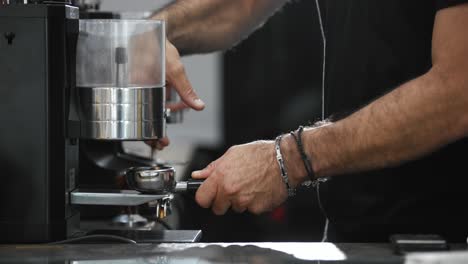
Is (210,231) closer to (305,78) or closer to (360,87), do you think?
(305,78)

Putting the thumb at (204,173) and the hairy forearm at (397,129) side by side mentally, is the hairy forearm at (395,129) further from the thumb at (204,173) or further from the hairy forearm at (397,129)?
the thumb at (204,173)

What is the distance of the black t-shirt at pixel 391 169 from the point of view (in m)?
1.95

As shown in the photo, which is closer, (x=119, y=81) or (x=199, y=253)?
(x=199, y=253)

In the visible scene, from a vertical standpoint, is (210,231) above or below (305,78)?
below

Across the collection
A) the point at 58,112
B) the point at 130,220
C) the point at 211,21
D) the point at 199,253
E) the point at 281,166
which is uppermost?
the point at 211,21

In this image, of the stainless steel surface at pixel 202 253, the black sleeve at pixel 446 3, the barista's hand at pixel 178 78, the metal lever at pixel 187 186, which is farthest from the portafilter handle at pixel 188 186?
the black sleeve at pixel 446 3

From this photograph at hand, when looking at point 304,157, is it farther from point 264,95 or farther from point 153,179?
point 264,95

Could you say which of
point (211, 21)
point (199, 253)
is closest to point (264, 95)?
point (211, 21)

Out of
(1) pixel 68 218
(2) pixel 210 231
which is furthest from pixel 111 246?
(2) pixel 210 231

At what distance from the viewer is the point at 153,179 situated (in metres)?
1.68

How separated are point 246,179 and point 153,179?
196 mm

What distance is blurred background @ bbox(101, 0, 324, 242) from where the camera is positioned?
14.0 ft

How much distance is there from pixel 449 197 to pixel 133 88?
713mm

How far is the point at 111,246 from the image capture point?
1604 millimetres
